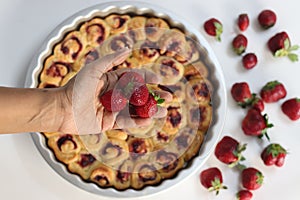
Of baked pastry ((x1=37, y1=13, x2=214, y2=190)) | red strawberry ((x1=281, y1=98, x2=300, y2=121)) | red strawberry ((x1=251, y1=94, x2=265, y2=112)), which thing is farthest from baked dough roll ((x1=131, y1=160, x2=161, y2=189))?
red strawberry ((x1=281, y1=98, x2=300, y2=121))

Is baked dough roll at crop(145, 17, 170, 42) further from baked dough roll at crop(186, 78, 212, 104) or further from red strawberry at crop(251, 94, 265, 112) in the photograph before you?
red strawberry at crop(251, 94, 265, 112)

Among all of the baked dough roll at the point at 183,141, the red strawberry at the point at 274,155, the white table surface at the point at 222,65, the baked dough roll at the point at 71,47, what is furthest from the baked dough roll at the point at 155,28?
the red strawberry at the point at 274,155

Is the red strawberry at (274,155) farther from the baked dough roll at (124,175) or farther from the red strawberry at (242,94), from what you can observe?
→ the baked dough roll at (124,175)

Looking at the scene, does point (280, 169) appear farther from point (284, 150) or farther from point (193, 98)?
point (193, 98)

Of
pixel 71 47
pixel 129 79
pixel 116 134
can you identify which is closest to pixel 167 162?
pixel 116 134

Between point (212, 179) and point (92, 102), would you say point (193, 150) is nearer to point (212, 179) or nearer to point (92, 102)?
point (212, 179)

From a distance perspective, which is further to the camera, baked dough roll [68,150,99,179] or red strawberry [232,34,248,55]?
red strawberry [232,34,248,55]
